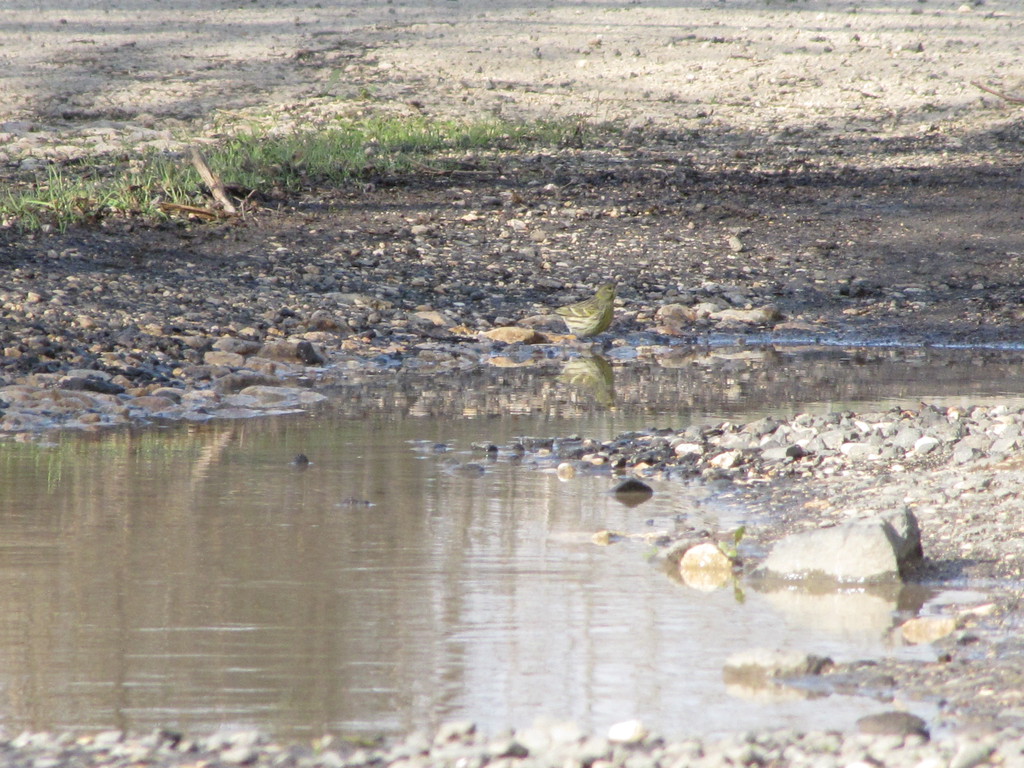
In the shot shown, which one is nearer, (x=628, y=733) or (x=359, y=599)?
(x=628, y=733)

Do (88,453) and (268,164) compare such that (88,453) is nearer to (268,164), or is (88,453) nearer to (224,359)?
(224,359)

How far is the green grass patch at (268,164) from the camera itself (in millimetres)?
9820

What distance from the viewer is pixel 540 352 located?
8.62 metres

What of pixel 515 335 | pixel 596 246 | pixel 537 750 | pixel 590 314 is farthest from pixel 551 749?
pixel 596 246

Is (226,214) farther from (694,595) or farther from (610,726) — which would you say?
(610,726)

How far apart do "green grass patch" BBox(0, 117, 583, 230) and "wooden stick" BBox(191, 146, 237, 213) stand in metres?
0.15

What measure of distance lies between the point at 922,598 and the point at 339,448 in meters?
2.71

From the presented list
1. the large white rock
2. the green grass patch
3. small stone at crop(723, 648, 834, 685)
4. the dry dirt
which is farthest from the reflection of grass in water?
the green grass patch

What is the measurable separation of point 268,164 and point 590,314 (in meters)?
3.81

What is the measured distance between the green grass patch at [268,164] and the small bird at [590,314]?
319 cm

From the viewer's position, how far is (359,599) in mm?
3623

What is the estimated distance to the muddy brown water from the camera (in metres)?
2.90

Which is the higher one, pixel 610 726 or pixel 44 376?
pixel 44 376

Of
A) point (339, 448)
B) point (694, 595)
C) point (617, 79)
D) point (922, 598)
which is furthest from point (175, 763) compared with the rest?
point (617, 79)
